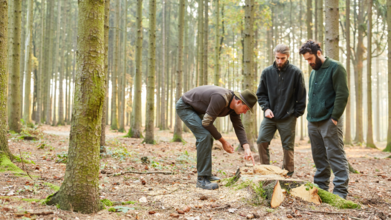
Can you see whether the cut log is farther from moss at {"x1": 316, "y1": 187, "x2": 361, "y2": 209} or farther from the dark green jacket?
the dark green jacket

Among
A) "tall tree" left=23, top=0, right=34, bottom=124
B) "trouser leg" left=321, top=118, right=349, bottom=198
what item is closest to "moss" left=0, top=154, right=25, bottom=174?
"trouser leg" left=321, top=118, right=349, bottom=198

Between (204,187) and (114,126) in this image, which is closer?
(204,187)

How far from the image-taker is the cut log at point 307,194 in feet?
10.7

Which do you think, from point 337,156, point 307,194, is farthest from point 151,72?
point 307,194

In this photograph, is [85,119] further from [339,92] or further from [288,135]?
[339,92]

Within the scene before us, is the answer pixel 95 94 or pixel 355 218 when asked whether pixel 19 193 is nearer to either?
pixel 95 94

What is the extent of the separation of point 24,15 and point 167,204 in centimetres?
2380

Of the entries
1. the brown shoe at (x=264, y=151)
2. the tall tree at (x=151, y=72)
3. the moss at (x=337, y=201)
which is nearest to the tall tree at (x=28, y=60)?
the tall tree at (x=151, y=72)

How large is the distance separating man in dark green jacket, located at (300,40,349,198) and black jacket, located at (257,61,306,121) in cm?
25

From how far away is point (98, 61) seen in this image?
2.68 meters

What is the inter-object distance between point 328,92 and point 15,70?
8.43 metres

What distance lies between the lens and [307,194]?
329 centimetres

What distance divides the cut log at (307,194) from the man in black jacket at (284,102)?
0.99 meters

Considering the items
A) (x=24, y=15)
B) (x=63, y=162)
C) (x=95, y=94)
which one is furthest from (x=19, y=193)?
(x=24, y=15)
